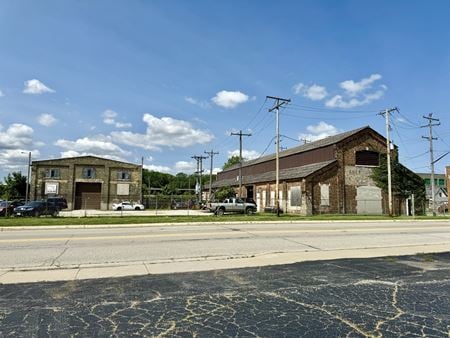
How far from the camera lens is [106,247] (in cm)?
1123

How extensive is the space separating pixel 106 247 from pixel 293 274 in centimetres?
637

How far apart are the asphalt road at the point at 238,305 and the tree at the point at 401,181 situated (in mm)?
34296

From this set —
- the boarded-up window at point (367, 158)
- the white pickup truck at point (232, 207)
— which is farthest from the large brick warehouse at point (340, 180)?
the white pickup truck at point (232, 207)

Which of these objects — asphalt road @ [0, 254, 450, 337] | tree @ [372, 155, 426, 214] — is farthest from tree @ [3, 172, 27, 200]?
asphalt road @ [0, 254, 450, 337]

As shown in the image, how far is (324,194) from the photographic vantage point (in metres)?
37.7

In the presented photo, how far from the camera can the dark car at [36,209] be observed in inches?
1152

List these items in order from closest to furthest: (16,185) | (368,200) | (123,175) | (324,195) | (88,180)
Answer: (324,195)
(368,200)
(88,180)
(123,175)
(16,185)

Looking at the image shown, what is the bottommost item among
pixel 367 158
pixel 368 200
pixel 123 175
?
pixel 368 200

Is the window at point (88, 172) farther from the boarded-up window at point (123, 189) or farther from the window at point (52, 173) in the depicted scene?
the boarded-up window at point (123, 189)

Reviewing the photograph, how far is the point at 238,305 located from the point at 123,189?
59478 millimetres

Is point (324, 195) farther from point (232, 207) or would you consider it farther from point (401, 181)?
point (401, 181)

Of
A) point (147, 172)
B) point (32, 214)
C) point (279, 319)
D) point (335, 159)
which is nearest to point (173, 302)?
point (279, 319)

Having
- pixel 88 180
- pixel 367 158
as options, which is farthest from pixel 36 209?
pixel 367 158

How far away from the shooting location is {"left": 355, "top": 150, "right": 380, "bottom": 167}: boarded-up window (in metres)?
39.9
